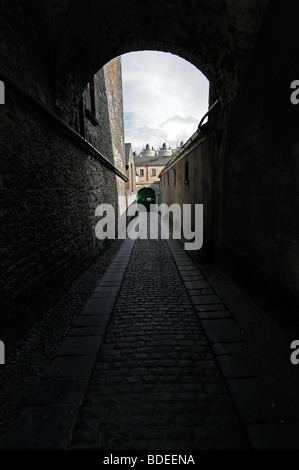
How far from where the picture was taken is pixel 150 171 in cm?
4303

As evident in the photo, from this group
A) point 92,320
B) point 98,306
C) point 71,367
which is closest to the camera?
point 71,367

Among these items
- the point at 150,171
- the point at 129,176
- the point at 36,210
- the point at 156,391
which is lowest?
the point at 156,391

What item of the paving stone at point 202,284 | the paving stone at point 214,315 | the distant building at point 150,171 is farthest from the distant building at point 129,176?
the paving stone at point 214,315

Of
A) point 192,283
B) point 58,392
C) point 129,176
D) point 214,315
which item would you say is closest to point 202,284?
point 192,283

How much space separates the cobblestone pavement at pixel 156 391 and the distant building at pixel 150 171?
86.8ft

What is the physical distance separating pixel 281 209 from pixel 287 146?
770mm

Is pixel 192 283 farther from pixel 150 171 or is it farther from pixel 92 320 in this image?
pixel 150 171

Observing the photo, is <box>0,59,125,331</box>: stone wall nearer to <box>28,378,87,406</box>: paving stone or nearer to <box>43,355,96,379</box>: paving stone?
<box>43,355,96,379</box>: paving stone

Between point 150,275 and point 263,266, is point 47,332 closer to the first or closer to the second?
point 150,275

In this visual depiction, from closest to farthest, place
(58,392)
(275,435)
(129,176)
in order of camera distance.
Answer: (275,435), (58,392), (129,176)

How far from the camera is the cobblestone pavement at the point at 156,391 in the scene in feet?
5.87

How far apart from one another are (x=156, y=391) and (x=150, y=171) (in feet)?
140

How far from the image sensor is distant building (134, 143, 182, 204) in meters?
34.9

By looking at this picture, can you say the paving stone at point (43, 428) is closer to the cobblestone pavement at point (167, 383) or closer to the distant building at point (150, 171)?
the cobblestone pavement at point (167, 383)
